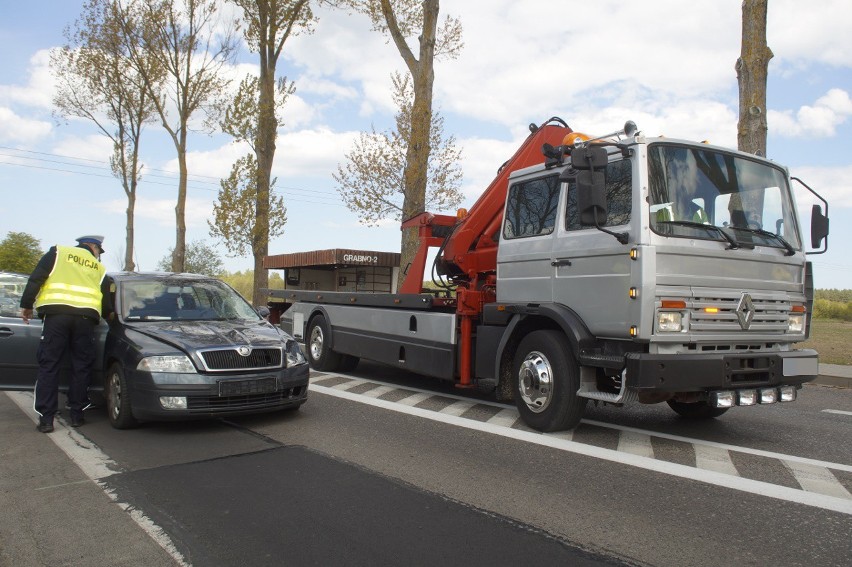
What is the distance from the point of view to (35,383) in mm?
6625

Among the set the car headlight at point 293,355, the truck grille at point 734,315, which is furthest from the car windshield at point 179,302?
the truck grille at point 734,315

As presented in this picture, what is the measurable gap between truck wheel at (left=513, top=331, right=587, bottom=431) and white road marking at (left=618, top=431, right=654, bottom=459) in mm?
460

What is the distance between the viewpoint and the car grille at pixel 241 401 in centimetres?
595

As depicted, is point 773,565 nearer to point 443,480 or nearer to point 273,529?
point 443,480

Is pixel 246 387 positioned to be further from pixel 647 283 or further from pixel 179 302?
pixel 647 283

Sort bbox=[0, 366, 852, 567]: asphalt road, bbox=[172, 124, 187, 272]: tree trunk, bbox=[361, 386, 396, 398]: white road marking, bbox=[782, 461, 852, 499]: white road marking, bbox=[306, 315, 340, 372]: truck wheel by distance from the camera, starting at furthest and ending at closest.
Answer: bbox=[172, 124, 187, 272]: tree trunk → bbox=[306, 315, 340, 372]: truck wheel → bbox=[361, 386, 396, 398]: white road marking → bbox=[782, 461, 852, 499]: white road marking → bbox=[0, 366, 852, 567]: asphalt road

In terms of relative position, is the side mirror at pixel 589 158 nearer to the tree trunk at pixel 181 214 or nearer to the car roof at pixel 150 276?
the car roof at pixel 150 276

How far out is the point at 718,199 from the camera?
5703 millimetres

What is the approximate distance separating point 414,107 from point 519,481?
13.8m

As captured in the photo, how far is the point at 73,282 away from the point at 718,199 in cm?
604

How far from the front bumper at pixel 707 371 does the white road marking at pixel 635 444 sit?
0.59m

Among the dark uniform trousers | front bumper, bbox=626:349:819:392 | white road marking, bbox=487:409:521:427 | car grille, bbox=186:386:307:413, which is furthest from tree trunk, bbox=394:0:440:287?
front bumper, bbox=626:349:819:392

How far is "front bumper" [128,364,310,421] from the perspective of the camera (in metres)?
5.89

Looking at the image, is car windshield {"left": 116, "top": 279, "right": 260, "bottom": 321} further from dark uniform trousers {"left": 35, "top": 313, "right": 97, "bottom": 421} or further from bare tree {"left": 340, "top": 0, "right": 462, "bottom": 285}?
bare tree {"left": 340, "top": 0, "right": 462, "bottom": 285}
